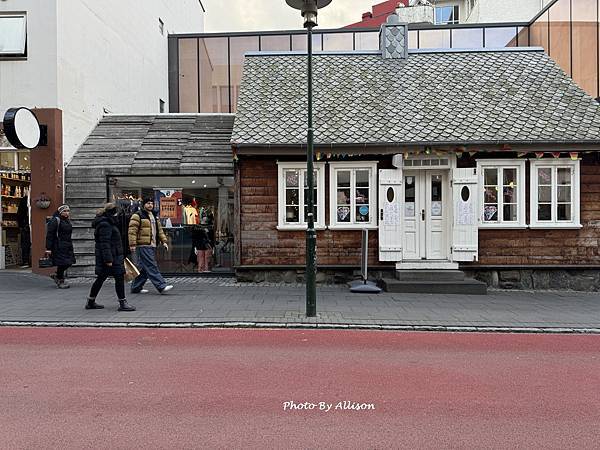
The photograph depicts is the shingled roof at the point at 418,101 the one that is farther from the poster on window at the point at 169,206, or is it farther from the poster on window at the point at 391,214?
the poster on window at the point at 169,206

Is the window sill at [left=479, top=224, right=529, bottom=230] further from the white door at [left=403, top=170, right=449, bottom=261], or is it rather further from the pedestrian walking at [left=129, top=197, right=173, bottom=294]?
the pedestrian walking at [left=129, top=197, right=173, bottom=294]

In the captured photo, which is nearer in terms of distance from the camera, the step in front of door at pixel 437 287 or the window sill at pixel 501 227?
the step in front of door at pixel 437 287

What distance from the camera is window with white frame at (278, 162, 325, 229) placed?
1184 cm

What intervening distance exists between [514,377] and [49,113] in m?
12.0

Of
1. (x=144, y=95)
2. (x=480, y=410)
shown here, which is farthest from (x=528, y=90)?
(x=144, y=95)

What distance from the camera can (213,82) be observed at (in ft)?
76.1

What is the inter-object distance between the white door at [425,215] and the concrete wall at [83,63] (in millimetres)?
8791

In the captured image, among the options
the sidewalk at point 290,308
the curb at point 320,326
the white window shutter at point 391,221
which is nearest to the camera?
the curb at point 320,326

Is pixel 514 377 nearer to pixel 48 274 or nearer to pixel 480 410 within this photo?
pixel 480 410

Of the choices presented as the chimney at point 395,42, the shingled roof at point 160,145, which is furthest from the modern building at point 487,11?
the shingled roof at point 160,145

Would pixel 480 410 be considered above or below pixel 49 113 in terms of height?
below

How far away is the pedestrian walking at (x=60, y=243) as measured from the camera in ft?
36.2

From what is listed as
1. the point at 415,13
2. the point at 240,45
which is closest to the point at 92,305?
the point at 240,45

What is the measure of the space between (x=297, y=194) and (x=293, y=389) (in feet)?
24.0
